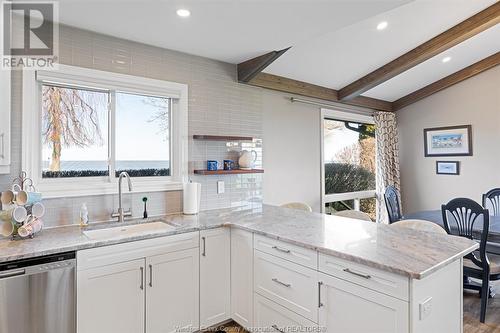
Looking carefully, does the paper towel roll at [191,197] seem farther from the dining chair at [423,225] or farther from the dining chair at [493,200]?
the dining chair at [493,200]

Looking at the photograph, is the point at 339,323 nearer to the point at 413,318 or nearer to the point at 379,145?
the point at 413,318

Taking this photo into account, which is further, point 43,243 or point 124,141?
point 124,141

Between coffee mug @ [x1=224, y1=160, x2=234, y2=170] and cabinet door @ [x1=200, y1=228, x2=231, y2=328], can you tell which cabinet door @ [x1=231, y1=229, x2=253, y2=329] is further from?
coffee mug @ [x1=224, y1=160, x2=234, y2=170]

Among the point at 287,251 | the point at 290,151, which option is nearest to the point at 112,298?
the point at 287,251

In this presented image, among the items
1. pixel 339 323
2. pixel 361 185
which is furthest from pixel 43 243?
pixel 361 185

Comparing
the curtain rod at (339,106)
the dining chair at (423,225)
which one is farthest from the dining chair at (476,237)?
the curtain rod at (339,106)

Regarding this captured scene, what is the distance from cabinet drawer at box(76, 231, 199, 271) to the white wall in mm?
1538

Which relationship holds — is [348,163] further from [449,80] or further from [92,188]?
[92,188]

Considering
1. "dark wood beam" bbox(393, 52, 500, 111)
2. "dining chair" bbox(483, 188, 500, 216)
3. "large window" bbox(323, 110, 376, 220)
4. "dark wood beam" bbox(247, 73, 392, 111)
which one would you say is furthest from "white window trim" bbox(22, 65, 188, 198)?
"dark wood beam" bbox(393, 52, 500, 111)

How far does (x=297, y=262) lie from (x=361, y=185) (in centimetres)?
363

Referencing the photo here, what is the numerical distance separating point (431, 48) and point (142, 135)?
11.1 ft

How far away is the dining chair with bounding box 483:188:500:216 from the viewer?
3.90m

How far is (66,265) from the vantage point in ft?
5.96

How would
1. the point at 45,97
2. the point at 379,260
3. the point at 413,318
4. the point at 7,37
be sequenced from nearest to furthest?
1. the point at 413,318
2. the point at 379,260
3. the point at 7,37
4. the point at 45,97
